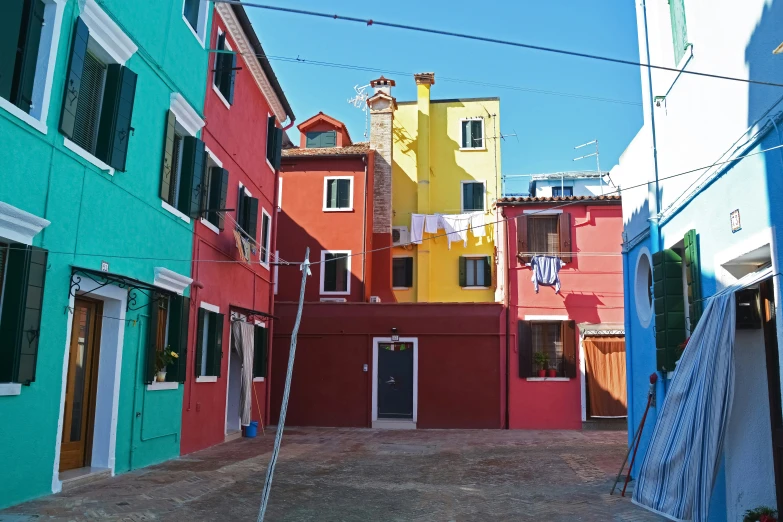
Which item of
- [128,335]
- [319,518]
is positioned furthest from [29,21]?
[319,518]

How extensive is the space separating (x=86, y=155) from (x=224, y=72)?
18.3 ft

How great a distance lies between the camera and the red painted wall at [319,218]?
2400 cm

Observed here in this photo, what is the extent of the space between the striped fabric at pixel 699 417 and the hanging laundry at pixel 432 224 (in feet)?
67.0

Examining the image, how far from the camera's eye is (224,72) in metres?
13.4

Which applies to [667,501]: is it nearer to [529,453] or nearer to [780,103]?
[780,103]

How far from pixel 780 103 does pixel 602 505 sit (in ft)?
15.4

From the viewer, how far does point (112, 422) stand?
30.3 feet

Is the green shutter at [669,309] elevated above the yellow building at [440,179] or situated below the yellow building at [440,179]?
below

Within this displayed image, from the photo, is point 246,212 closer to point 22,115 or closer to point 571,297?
point 22,115

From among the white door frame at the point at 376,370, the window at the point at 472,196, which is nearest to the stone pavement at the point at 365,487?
the white door frame at the point at 376,370

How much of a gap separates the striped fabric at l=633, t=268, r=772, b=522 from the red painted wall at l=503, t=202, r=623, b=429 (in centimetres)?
1268

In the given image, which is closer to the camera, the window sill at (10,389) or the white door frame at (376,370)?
the window sill at (10,389)

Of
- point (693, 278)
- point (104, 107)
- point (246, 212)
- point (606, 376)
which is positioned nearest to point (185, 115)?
point (104, 107)

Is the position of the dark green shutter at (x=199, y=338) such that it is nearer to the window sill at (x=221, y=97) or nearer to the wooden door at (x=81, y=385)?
the wooden door at (x=81, y=385)
